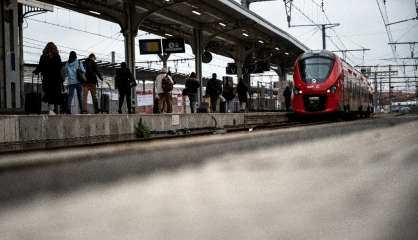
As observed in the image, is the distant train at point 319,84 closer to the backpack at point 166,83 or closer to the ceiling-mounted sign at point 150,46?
the ceiling-mounted sign at point 150,46

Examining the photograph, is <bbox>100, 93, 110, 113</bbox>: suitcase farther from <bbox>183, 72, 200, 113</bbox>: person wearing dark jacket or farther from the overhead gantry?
<bbox>183, 72, 200, 113</bbox>: person wearing dark jacket

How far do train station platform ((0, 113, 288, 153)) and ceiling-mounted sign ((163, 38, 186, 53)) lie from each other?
11.2 ft

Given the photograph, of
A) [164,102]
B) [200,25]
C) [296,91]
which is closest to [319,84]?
[296,91]

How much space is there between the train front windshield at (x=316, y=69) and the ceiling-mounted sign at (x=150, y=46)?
17.3 feet

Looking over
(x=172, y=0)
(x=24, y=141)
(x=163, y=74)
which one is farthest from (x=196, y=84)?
(x=24, y=141)

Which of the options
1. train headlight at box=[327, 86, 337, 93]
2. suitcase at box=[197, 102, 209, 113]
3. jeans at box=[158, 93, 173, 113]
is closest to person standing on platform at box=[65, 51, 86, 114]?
jeans at box=[158, 93, 173, 113]

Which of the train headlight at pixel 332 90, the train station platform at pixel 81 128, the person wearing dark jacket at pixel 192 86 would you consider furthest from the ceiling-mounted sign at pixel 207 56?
the train station platform at pixel 81 128

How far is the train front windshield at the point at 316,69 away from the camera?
19.4m

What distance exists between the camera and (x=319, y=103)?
63.6ft

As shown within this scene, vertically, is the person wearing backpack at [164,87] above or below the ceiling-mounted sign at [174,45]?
below

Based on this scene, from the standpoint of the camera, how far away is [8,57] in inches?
528

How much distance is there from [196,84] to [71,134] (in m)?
7.36

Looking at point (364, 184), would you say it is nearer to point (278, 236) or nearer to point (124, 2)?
point (278, 236)

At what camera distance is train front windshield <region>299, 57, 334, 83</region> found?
63.6ft
